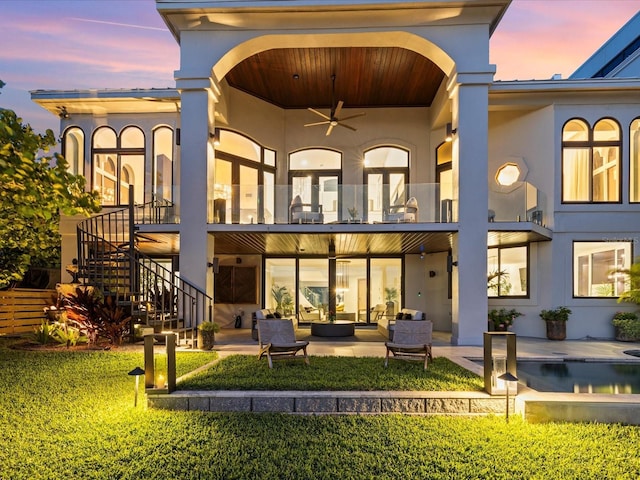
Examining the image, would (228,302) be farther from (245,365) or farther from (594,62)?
(594,62)

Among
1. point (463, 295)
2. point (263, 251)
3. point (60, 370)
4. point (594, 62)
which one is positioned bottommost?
point (60, 370)

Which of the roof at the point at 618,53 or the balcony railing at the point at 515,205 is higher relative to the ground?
the roof at the point at 618,53

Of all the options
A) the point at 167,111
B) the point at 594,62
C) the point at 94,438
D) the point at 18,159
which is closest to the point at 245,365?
the point at 94,438

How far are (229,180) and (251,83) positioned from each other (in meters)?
3.13

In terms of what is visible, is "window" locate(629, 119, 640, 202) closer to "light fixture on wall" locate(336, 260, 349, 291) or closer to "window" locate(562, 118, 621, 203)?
"window" locate(562, 118, 621, 203)

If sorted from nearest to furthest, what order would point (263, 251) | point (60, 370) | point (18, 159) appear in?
point (18, 159)
point (60, 370)
point (263, 251)

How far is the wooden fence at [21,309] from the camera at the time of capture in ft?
36.5

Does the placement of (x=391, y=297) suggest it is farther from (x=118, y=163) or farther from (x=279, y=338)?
(x=118, y=163)

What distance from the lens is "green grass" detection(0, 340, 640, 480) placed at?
354 cm

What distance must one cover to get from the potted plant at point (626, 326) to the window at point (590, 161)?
10.5 ft

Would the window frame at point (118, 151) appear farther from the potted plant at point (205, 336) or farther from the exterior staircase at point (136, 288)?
the potted plant at point (205, 336)

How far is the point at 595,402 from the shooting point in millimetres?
4828

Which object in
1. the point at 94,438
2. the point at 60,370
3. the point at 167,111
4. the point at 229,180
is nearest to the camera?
the point at 94,438

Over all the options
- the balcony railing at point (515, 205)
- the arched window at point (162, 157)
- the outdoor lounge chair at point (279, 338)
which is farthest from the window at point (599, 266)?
the arched window at point (162, 157)
